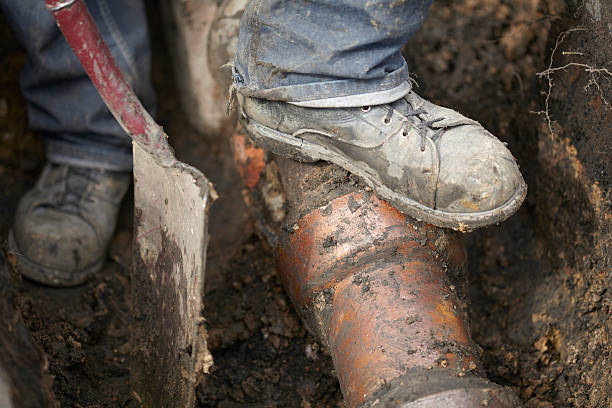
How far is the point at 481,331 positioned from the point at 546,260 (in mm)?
302

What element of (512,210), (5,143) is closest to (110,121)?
(5,143)

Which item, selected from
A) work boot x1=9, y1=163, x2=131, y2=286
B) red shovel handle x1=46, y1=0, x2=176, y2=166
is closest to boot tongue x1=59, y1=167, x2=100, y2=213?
work boot x1=9, y1=163, x2=131, y2=286

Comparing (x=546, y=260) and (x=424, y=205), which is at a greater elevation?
(x=424, y=205)

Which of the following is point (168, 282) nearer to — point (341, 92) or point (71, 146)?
point (341, 92)

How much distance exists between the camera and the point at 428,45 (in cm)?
219

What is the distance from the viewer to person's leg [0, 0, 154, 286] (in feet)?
5.96

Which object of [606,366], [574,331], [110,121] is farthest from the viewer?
[110,121]

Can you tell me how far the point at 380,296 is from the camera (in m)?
1.31

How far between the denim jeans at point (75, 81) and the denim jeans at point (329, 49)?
2.24 feet

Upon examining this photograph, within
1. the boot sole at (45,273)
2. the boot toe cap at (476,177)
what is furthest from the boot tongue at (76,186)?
the boot toe cap at (476,177)

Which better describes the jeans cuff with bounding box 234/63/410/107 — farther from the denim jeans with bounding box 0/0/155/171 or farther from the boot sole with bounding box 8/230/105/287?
the boot sole with bounding box 8/230/105/287

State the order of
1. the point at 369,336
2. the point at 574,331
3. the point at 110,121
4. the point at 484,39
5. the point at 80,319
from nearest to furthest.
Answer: the point at 369,336 < the point at 574,331 < the point at 80,319 < the point at 110,121 < the point at 484,39

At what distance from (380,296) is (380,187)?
27cm

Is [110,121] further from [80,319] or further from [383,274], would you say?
[383,274]
